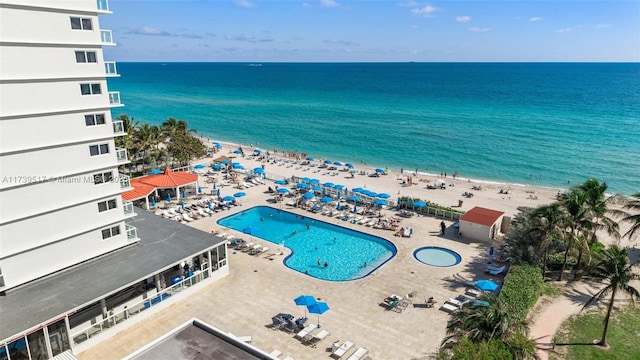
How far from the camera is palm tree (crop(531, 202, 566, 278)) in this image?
2639cm

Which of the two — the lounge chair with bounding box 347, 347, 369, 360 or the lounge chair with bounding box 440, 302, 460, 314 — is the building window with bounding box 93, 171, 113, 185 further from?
the lounge chair with bounding box 440, 302, 460, 314

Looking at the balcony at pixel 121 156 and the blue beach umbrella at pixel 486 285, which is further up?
the balcony at pixel 121 156

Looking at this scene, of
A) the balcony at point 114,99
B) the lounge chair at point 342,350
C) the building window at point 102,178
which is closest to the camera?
the lounge chair at point 342,350

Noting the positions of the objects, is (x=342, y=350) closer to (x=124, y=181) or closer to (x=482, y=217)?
(x=124, y=181)

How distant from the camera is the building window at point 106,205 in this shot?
24.7 meters

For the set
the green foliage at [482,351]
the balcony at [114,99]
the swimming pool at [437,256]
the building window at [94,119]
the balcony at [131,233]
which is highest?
the balcony at [114,99]

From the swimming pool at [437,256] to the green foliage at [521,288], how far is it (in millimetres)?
4827

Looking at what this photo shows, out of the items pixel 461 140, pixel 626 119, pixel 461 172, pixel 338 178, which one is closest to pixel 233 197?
pixel 338 178

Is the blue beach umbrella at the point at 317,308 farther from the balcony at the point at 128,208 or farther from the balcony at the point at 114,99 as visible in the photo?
the balcony at the point at 114,99

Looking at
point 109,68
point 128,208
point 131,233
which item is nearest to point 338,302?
point 131,233

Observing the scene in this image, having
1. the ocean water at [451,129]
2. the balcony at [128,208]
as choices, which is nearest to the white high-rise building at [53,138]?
the balcony at [128,208]

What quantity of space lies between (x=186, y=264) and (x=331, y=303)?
1034 cm

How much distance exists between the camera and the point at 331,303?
25266mm

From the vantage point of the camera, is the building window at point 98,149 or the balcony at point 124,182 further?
the balcony at point 124,182
